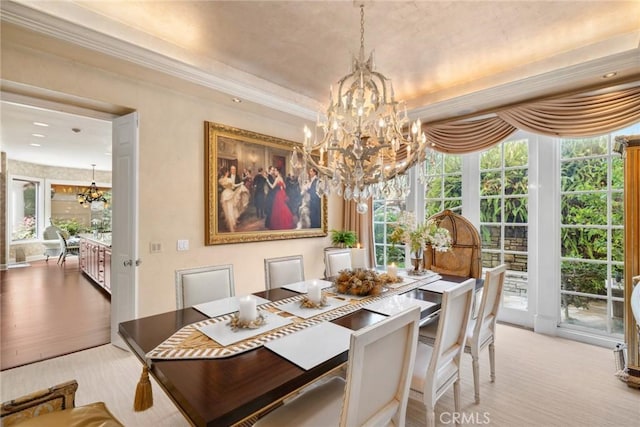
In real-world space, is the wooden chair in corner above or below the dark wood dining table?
below

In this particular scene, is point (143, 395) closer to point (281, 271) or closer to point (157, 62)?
point (281, 271)

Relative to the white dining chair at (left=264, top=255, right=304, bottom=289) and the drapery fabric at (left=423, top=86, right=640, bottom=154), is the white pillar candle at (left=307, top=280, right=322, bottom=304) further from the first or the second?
the drapery fabric at (left=423, top=86, right=640, bottom=154)

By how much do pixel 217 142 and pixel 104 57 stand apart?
4.13 feet

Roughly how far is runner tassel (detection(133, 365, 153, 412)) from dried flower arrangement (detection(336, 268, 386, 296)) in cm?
130

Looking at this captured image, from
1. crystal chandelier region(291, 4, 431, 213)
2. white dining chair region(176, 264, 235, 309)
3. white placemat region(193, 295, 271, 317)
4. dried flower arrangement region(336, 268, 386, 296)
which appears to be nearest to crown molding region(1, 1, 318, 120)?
crystal chandelier region(291, 4, 431, 213)

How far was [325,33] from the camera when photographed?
2600 millimetres

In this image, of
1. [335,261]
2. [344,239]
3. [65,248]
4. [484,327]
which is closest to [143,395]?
[335,261]

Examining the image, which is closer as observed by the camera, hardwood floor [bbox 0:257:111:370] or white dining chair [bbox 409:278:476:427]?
white dining chair [bbox 409:278:476:427]

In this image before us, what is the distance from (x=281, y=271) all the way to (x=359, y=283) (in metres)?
0.87

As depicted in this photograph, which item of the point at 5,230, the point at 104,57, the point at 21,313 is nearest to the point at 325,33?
the point at 104,57

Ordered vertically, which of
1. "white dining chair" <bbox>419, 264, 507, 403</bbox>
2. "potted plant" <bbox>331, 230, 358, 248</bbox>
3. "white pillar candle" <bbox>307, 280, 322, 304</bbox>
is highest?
"potted plant" <bbox>331, 230, 358, 248</bbox>

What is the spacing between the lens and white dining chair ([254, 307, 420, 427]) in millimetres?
1034

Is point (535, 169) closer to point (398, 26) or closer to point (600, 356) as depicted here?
point (600, 356)

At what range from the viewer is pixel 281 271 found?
2729mm
